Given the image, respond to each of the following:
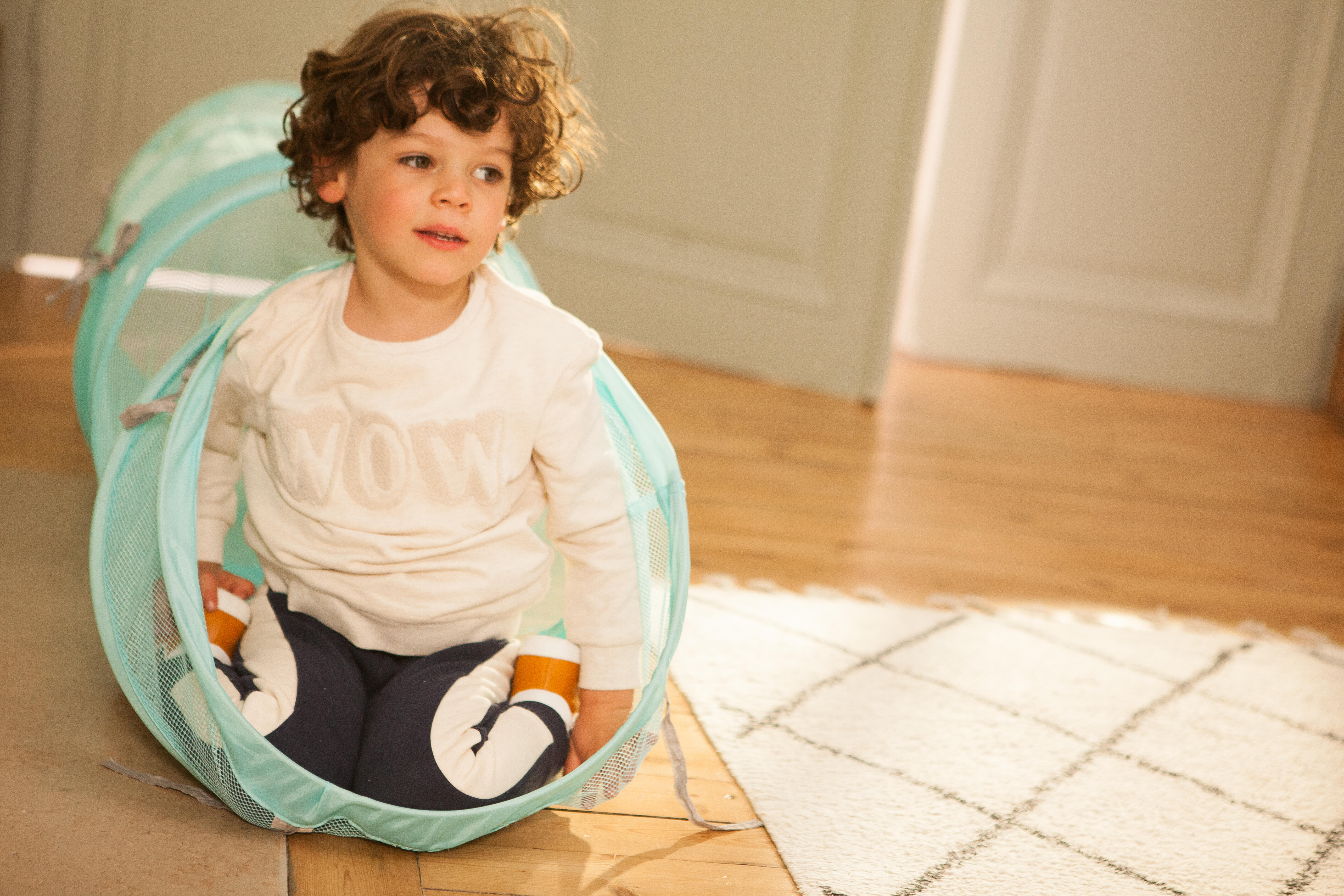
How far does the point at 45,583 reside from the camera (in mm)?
1201

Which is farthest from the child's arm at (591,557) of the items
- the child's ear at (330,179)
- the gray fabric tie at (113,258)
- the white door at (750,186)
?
the white door at (750,186)

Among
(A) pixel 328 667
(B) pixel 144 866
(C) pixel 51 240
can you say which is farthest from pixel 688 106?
(B) pixel 144 866

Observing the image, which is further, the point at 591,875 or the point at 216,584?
the point at 216,584

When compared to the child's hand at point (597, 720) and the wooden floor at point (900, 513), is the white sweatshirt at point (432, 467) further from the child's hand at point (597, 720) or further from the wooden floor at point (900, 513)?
the wooden floor at point (900, 513)

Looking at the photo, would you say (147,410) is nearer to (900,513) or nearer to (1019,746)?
(1019,746)

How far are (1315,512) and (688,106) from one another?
138cm

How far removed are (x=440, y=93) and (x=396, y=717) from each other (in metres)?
0.46

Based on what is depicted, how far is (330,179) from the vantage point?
0.99 meters

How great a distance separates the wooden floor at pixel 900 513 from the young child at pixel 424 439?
0.27 feet

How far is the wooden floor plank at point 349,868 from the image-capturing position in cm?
83

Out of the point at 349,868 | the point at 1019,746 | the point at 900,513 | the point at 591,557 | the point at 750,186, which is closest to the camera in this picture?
the point at 349,868

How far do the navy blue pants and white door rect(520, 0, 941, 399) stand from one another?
1509 mm

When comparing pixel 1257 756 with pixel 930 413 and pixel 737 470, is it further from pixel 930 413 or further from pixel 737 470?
pixel 930 413

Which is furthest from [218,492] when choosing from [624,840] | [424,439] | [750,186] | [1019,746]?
[750,186]
